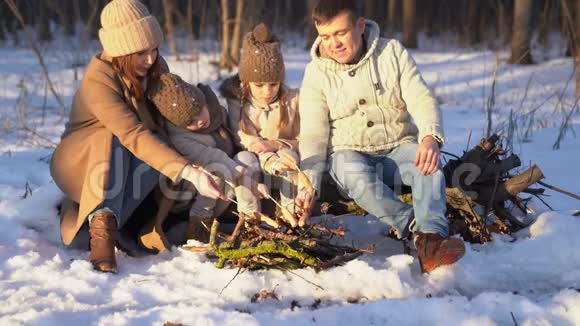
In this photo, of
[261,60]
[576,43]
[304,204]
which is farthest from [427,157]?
[576,43]

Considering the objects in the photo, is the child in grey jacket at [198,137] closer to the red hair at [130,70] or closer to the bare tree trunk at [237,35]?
the red hair at [130,70]

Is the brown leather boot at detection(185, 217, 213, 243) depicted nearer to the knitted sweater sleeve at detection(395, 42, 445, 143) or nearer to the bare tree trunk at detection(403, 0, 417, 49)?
the knitted sweater sleeve at detection(395, 42, 445, 143)

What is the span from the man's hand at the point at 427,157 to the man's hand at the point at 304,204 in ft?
1.54

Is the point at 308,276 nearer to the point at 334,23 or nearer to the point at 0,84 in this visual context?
the point at 334,23

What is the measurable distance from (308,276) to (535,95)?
5426 mm

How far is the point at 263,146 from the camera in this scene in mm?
3264

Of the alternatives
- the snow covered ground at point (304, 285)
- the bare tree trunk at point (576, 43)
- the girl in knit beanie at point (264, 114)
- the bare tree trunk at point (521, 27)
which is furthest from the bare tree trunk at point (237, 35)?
the girl in knit beanie at point (264, 114)

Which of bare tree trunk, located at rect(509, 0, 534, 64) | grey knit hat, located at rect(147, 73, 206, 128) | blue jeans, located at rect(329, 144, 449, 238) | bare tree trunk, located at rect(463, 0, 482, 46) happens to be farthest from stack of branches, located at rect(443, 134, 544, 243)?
bare tree trunk, located at rect(463, 0, 482, 46)

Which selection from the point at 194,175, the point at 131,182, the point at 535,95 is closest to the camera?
the point at 194,175

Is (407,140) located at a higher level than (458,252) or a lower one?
higher

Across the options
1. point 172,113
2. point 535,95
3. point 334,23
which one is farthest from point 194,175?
point 535,95

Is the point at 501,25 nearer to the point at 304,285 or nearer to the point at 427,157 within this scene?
the point at 427,157

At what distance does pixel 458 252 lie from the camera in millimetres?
2674

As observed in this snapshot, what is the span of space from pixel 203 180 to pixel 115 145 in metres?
0.44
